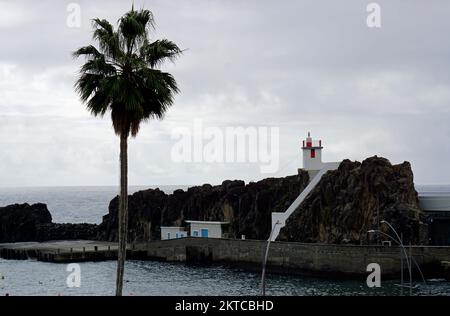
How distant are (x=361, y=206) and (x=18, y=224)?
8669cm

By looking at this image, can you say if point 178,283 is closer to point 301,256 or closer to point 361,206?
point 301,256

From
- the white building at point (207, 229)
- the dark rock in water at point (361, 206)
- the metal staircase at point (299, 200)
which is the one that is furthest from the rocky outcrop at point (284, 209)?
the white building at point (207, 229)

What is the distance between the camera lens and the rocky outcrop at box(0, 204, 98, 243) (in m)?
143

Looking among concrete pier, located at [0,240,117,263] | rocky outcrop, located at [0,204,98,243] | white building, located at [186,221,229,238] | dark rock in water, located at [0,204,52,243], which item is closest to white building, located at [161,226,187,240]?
white building, located at [186,221,229,238]

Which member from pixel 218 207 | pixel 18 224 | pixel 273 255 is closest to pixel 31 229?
pixel 18 224

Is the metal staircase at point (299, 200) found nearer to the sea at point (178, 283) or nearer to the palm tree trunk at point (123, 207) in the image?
the sea at point (178, 283)

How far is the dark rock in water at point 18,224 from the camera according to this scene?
472 ft

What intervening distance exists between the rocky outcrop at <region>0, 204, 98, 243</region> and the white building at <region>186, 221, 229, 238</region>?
41.7 metres

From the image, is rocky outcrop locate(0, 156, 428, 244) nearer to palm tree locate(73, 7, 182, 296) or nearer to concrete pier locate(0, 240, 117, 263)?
concrete pier locate(0, 240, 117, 263)

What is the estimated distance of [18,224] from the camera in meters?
145

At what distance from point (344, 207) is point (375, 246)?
11145 millimetres

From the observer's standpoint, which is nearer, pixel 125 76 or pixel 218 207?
pixel 125 76

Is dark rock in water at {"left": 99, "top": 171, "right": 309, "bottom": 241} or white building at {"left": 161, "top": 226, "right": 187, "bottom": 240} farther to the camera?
white building at {"left": 161, "top": 226, "right": 187, "bottom": 240}
